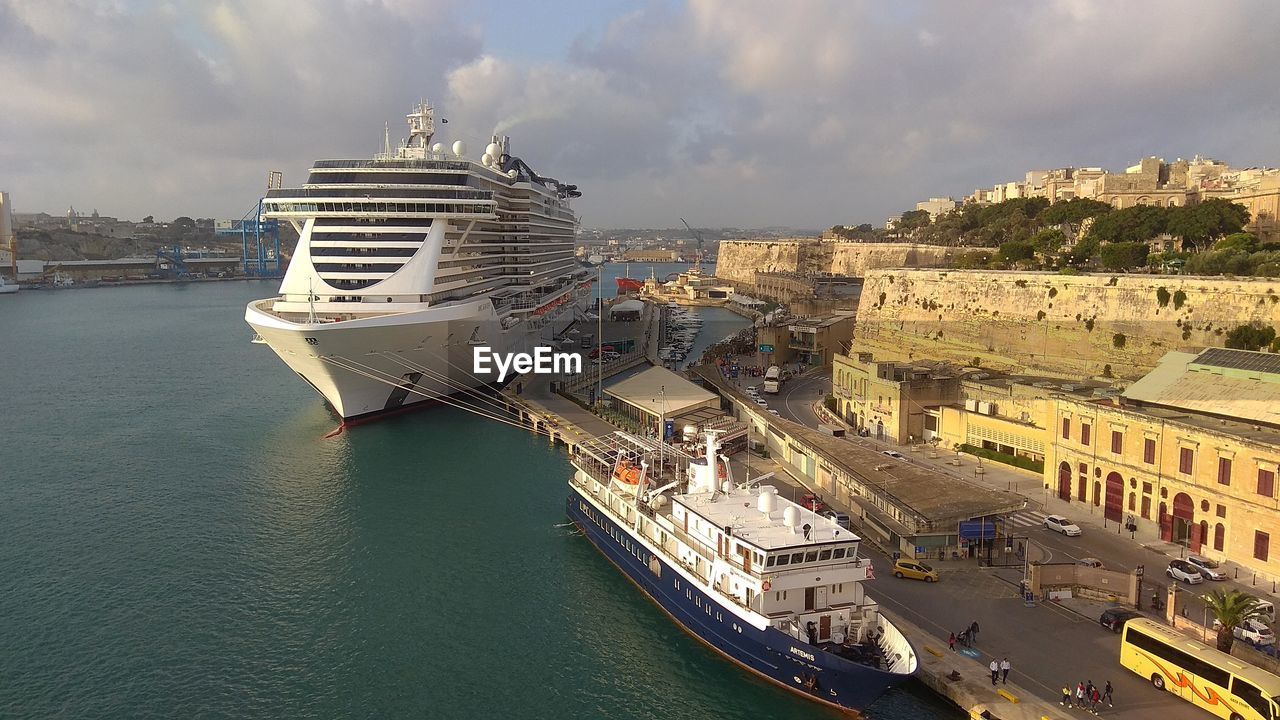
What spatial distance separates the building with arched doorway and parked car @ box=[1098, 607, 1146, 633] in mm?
4568

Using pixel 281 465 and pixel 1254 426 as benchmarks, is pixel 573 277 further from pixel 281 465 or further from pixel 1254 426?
pixel 1254 426

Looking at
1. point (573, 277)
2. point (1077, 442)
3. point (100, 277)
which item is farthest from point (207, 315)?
point (1077, 442)

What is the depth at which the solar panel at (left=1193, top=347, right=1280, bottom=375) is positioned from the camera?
77.9ft

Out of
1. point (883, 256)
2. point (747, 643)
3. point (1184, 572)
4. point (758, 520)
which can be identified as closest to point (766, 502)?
point (758, 520)

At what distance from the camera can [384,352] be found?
111ft

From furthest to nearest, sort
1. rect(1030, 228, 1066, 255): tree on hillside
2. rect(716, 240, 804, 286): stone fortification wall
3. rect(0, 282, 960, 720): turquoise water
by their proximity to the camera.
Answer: rect(716, 240, 804, 286): stone fortification wall → rect(1030, 228, 1066, 255): tree on hillside → rect(0, 282, 960, 720): turquoise water

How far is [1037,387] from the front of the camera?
2959 centimetres

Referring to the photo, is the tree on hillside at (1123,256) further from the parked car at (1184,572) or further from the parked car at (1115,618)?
the parked car at (1115,618)

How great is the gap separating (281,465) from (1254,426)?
30.5 metres

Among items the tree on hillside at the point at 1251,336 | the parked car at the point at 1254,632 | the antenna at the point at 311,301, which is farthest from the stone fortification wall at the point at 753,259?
the parked car at the point at 1254,632

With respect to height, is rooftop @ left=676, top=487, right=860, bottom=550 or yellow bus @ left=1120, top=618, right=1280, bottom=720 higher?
rooftop @ left=676, top=487, right=860, bottom=550

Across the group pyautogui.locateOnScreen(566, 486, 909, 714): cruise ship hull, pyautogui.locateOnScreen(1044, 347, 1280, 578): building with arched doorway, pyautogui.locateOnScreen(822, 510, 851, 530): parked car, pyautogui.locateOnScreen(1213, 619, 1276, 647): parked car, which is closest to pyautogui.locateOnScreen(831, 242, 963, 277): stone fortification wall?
pyautogui.locateOnScreen(1044, 347, 1280, 578): building with arched doorway

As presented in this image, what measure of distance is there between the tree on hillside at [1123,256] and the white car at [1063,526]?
2603 cm

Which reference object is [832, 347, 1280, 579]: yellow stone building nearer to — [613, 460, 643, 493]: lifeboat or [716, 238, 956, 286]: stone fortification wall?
[613, 460, 643, 493]: lifeboat
